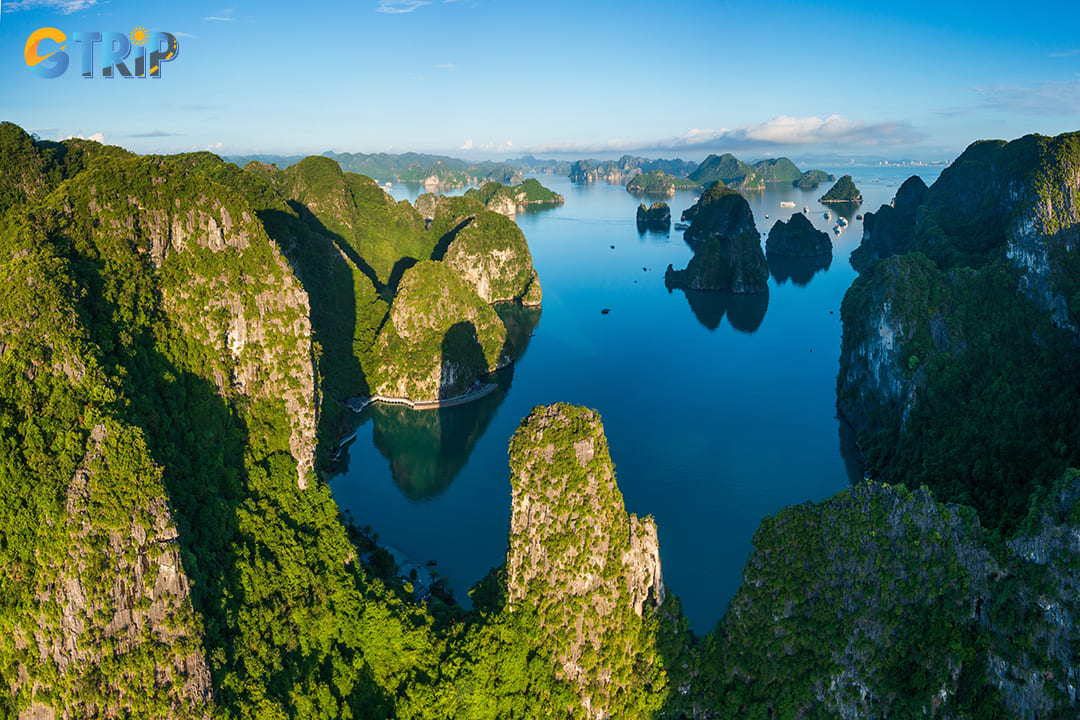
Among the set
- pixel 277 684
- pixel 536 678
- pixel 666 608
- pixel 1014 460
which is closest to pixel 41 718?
pixel 277 684

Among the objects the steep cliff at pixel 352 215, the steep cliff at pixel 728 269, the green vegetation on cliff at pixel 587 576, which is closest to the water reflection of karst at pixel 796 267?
the steep cliff at pixel 728 269

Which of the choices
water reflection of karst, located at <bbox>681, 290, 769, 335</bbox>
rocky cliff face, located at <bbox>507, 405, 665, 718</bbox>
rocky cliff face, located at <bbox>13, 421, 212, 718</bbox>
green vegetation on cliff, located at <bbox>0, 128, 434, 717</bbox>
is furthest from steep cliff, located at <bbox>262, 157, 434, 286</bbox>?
rocky cliff face, located at <bbox>13, 421, 212, 718</bbox>

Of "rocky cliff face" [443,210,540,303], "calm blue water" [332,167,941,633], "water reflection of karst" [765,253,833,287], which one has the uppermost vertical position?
"rocky cliff face" [443,210,540,303]

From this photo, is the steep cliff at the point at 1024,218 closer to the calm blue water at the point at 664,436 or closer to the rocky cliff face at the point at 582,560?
the calm blue water at the point at 664,436

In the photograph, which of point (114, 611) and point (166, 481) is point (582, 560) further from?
point (166, 481)

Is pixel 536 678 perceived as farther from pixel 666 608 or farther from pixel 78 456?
pixel 78 456

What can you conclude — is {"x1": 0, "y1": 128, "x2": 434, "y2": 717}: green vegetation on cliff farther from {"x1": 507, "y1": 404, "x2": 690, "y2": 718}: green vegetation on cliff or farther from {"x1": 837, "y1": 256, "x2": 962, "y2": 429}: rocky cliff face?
{"x1": 837, "y1": 256, "x2": 962, "y2": 429}: rocky cliff face

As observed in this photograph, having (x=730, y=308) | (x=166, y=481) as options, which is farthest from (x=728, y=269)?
(x=166, y=481)

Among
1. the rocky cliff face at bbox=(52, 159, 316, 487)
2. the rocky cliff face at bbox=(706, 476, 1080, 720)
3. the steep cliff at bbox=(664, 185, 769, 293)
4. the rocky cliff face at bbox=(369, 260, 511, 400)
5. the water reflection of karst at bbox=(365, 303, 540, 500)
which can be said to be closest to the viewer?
the rocky cliff face at bbox=(706, 476, 1080, 720)
